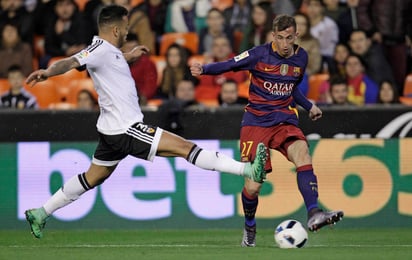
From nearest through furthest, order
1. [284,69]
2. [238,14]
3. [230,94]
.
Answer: [284,69], [230,94], [238,14]

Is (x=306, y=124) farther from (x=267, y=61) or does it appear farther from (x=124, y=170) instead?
(x=267, y=61)

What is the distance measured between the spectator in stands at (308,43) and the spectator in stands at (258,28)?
0.50 m

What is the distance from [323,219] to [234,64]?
1.83m

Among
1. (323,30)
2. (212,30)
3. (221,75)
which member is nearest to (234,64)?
(221,75)

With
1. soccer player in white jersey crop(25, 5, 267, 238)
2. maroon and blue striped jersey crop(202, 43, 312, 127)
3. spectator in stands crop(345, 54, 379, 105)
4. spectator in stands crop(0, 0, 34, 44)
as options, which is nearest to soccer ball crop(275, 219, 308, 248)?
soccer player in white jersey crop(25, 5, 267, 238)

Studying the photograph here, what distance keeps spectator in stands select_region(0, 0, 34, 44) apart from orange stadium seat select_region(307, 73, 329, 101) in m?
4.53

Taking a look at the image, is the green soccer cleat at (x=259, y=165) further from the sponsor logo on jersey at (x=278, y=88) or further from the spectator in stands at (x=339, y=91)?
the spectator in stands at (x=339, y=91)

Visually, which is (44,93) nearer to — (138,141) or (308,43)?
(308,43)

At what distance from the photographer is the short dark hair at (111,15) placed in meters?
10.6

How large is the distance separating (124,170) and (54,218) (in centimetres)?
103

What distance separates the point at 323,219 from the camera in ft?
33.4

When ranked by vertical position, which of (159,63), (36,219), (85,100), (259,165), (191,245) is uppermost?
(159,63)

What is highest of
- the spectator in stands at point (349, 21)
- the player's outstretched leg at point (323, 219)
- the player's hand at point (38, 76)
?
the spectator in stands at point (349, 21)

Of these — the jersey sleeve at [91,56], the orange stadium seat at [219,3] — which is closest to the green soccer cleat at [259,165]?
the jersey sleeve at [91,56]
